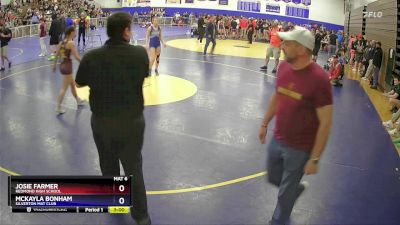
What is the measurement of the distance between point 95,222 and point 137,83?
6.32ft

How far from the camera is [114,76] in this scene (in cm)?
371

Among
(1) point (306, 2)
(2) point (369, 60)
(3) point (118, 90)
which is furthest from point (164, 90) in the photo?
(1) point (306, 2)

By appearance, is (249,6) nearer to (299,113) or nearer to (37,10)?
(37,10)

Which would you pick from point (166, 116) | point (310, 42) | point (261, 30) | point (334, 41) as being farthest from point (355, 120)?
point (261, 30)

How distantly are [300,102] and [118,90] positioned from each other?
1812mm

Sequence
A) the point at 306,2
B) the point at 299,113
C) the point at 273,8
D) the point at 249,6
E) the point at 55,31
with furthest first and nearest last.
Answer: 1. the point at 249,6
2. the point at 273,8
3. the point at 306,2
4. the point at 55,31
5. the point at 299,113

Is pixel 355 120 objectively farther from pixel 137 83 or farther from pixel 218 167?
pixel 137 83

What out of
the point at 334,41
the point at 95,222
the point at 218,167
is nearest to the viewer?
the point at 95,222

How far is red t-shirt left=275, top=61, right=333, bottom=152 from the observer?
3.60 m

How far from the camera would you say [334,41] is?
78.3 feet

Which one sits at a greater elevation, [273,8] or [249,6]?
[249,6]
